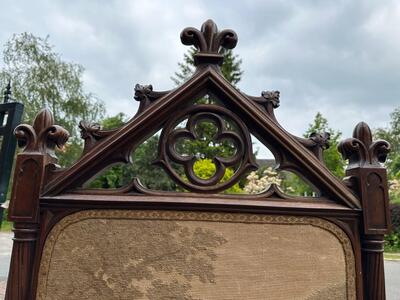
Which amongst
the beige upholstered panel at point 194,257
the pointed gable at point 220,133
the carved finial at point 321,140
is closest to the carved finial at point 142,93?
the pointed gable at point 220,133

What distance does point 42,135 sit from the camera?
0.82 meters

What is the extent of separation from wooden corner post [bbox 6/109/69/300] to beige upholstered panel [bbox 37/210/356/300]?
0.12 feet

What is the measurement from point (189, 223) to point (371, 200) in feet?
1.44

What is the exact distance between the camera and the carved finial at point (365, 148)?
2.79ft

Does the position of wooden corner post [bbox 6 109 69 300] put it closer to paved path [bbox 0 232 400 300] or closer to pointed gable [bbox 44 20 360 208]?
pointed gable [bbox 44 20 360 208]

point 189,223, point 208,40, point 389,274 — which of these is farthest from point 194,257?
point 389,274

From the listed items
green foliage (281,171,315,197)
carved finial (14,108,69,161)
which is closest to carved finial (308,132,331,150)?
carved finial (14,108,69,161)

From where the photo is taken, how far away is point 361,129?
2.83ft

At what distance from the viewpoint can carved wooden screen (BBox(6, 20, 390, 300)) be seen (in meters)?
0.80

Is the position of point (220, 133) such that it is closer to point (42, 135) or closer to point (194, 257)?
point (194, 257)

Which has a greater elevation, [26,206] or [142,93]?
[142,93]

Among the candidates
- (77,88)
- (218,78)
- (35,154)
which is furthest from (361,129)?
(77,88)

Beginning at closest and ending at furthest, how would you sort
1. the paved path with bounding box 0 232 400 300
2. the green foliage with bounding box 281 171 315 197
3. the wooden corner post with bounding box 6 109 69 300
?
the wooden corner post with bounding box 6 109 69 300 → the paved path with bounding box 0 232 400 300 → the green foliage with bounding box 281 171 315 197

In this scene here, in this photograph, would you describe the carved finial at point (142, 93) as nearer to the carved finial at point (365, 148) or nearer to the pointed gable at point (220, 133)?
the pointed gable at point (220, 133)
